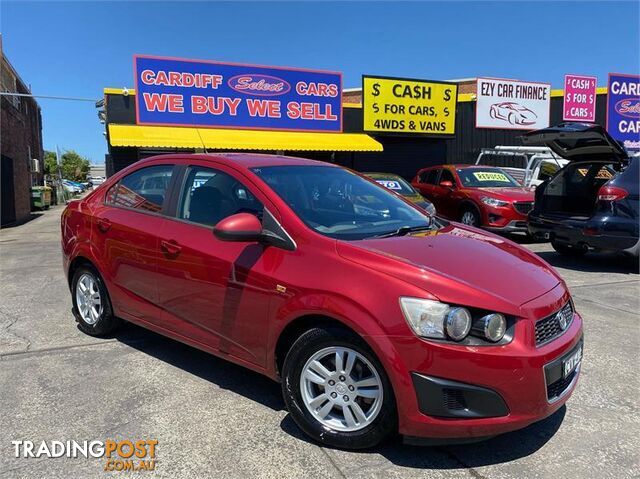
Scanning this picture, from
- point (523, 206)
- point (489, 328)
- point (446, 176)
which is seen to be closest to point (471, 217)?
point (523, 206)

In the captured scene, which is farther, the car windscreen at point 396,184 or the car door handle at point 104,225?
the car windscreen at point 396,184

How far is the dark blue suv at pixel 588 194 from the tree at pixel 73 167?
254 feet

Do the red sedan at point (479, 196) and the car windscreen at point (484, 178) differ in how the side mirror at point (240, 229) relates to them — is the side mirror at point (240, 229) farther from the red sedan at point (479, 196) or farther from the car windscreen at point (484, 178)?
the car windscreen at point (484, 178)

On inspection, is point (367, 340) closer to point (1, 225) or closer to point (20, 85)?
point (1, 225)

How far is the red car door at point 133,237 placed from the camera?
3887 millimetres

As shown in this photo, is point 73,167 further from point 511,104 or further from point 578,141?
point 578,141

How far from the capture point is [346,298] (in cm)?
268

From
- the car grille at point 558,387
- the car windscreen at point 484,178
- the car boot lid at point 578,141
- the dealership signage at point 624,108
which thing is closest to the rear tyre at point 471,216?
the car windscreen at point 484,178

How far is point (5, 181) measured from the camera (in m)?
18.2

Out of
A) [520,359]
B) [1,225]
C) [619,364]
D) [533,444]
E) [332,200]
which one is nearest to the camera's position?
[520,359]

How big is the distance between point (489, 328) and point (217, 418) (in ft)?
5.59

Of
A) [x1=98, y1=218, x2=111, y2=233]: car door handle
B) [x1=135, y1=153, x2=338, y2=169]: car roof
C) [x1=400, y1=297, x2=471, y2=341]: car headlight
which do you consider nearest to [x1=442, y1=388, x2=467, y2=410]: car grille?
[x1=400, y1=297, x2=471, y2=341]: car headlight

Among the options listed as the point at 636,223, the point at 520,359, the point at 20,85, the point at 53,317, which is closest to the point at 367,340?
the point at 520,359

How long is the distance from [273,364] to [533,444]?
150cm
